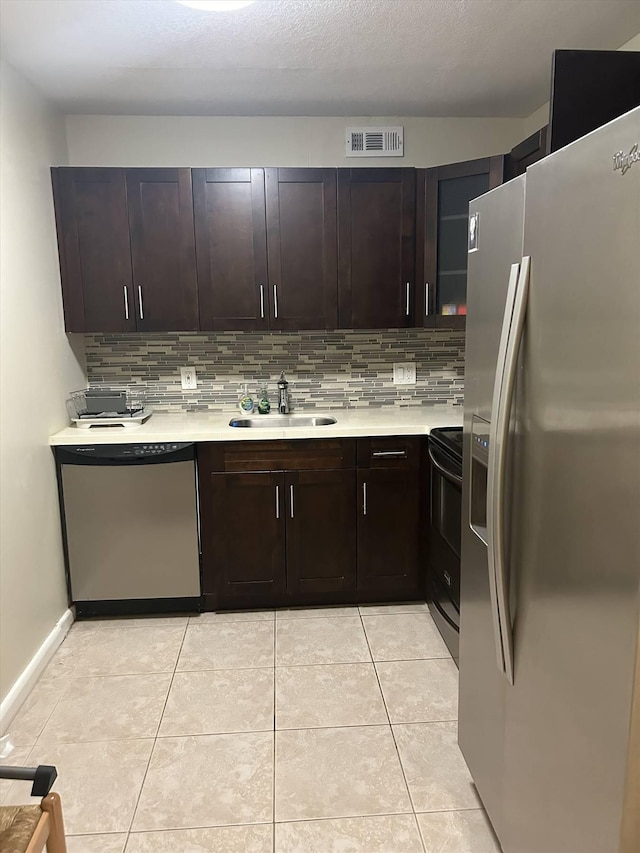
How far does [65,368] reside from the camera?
3199 millimetres

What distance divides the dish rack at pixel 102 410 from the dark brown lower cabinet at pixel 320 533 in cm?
90

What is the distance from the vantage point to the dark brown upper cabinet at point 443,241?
3129 millimetres

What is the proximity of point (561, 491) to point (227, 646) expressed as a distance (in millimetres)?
2100

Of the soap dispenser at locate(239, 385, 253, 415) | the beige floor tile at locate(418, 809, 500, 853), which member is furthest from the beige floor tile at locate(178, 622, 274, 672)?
the soap dispenser at locate(239, 385, 253, 415)

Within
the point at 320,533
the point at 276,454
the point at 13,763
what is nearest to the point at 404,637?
the point at 320,533

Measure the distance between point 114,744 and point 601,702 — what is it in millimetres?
1797

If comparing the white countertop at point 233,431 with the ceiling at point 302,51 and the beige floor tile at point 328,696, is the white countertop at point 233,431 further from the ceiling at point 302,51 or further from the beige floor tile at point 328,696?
the ceiling at point 302,51

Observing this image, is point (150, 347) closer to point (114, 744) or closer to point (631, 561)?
point (114, 744)

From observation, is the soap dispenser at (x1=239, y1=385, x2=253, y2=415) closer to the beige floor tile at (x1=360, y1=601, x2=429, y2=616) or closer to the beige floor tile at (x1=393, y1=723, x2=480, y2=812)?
the beige floor tile at (x1=360, y1=601, x2=429, y2=616)

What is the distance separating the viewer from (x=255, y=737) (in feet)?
7.35

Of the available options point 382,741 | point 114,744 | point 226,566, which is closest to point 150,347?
point 226,566

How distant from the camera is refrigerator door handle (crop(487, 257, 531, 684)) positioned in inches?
52.3

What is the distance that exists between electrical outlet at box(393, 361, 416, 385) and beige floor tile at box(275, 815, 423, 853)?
7.63 feet

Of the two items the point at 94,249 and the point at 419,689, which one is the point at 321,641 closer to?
the point at 419,689
